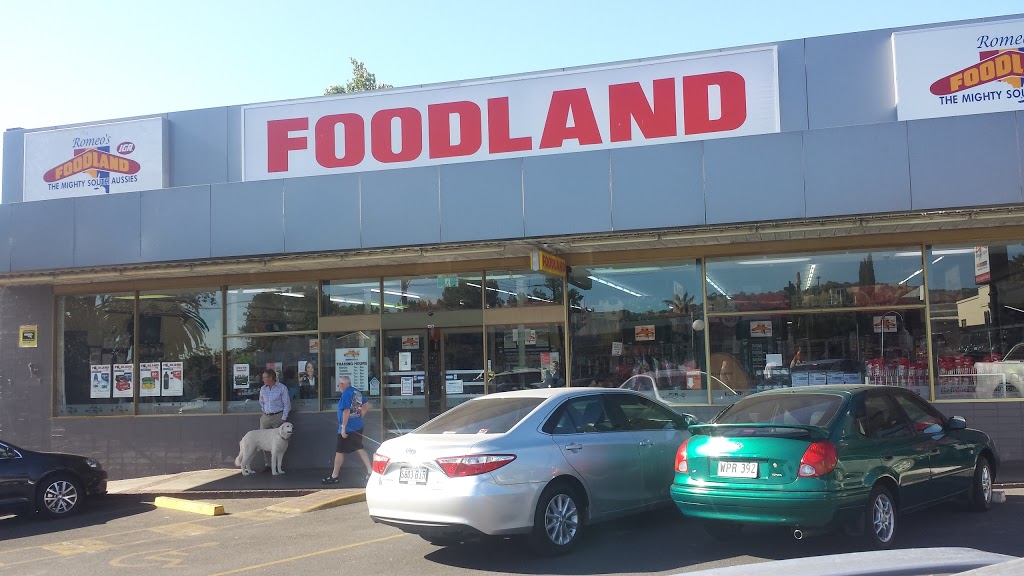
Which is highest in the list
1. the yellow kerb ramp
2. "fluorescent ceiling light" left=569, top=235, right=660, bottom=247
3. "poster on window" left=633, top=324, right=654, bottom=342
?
"fluorescent ceiling light" left=569, top=235, right=660, bottom=247

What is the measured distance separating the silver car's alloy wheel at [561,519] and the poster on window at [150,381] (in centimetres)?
1131

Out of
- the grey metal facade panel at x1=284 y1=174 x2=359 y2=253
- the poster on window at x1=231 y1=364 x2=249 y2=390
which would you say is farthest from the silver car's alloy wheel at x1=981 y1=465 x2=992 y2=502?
the poster on window at x1=231 y1=364 x2=249 y2=390

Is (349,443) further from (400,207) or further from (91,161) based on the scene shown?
(91,161)

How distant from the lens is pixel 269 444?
1481cm

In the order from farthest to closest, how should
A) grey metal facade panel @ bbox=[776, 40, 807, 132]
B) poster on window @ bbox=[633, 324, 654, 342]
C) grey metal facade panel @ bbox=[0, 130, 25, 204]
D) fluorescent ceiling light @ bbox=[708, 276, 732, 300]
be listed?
grey metal facade panel @ bbox=[0, 130, 25, 204] < poster on window @ bbox=[633, 324, 654, 342] < fluorescent ceiling light @ bbox=[708, 276, 732, 300] < grey metal facade panel @ bbox=[776, 40, 807, 132]

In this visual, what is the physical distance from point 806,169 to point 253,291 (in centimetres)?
1019

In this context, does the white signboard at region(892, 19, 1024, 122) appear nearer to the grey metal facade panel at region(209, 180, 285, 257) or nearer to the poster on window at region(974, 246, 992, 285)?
the poster on window at region(974, 246, 992, 285)

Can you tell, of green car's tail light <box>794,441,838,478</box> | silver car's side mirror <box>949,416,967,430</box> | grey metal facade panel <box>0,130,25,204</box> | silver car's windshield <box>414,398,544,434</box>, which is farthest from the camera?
grey metal facade panel <box>0,130,25,204</box>

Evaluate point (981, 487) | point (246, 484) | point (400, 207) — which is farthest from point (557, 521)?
point (246, 484)

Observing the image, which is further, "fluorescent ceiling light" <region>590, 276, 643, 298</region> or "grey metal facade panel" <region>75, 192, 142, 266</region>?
"fluorescent ceiling light" <region>590, 276, 643, 298</region>

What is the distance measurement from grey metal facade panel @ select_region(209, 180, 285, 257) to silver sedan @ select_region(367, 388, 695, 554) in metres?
5.88

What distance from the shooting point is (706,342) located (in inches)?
563

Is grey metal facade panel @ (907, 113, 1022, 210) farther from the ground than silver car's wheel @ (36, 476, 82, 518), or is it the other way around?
grey metal facade panel @ (907, 113, 1022, 210)

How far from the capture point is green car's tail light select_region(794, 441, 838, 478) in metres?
7.11
